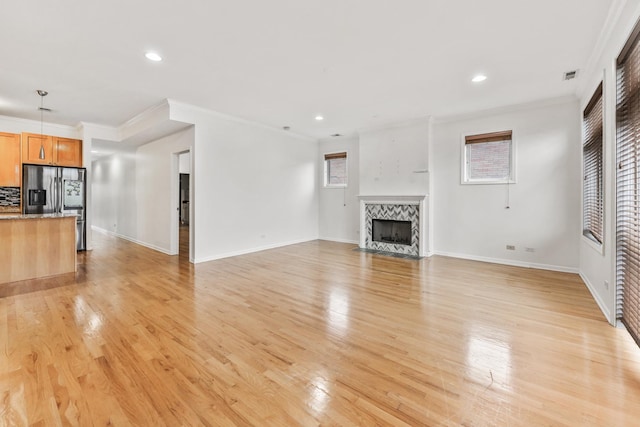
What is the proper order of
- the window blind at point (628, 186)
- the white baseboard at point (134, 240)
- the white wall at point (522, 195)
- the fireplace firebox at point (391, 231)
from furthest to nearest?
the white baseboard at point (134, 240) < the fireplace firebox at point (391, 231) < the white wall at point (522, 195) < the window blind at point (628, 186)

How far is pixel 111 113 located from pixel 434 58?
570 centimetres

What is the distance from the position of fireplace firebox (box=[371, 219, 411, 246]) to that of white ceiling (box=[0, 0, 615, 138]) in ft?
8.02

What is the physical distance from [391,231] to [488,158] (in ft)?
7.72

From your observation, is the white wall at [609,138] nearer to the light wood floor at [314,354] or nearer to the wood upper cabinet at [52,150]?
the light wood floor at [314,354]

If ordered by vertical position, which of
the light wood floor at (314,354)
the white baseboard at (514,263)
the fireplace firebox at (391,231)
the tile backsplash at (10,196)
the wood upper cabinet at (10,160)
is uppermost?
the wood upper cabinet at (10,160)

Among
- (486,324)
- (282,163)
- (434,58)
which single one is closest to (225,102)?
(282,163)

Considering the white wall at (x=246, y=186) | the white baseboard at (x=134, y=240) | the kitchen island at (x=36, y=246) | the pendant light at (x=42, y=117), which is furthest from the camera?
the white baseboard at (x=134, y=240)

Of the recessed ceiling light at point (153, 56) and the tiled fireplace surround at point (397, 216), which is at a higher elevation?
the recessed ceiling light at point (153, 56)

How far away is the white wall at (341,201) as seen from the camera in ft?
24.1

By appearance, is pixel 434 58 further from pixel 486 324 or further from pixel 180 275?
pixel 180 275

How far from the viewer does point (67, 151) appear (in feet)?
20.4

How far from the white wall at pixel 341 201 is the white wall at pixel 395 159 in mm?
666

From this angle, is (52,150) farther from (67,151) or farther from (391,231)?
(391,231)

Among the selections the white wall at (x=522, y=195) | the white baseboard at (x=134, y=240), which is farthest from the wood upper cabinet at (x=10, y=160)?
the white wall at (x=522, y=195)
